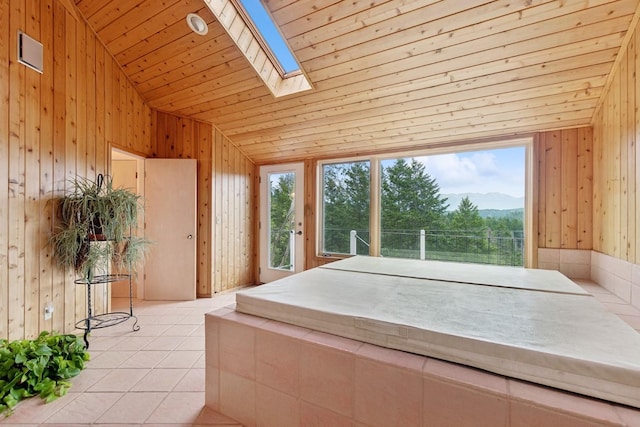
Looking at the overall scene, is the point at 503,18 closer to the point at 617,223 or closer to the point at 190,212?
the point at 617,223

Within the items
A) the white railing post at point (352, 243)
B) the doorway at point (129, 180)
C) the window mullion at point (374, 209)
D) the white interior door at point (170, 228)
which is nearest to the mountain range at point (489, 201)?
the window mullion at point (374, 209)

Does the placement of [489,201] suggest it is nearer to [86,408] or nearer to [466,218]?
[466,218]

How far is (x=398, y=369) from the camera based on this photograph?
958 millimetres

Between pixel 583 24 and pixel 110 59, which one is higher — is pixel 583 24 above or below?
below

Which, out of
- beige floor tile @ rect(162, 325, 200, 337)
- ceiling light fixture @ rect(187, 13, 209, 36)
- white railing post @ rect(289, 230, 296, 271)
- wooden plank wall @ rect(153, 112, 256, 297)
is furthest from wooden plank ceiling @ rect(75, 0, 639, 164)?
beige floor tile @ rect(162, 325, 200, 337)

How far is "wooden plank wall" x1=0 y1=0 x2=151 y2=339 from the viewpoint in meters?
2.09

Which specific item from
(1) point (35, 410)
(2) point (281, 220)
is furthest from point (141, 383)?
(2) point (281, 220)

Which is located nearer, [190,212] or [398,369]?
[398,369]

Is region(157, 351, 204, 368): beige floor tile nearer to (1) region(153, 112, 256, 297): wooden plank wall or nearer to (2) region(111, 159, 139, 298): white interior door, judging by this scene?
(1) region(153, 112, 256, 297): wooden plank wall

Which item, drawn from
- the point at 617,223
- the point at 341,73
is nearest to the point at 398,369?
the point at 617,223

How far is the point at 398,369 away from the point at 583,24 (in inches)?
94.6

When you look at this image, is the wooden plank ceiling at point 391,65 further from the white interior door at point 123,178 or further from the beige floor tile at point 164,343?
the beige floor tile at point 164,343

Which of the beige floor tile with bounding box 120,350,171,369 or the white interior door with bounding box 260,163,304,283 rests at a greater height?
the white interior door with bounding box 260,163,304,283

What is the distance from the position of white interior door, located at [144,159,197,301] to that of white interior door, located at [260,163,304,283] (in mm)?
1096
